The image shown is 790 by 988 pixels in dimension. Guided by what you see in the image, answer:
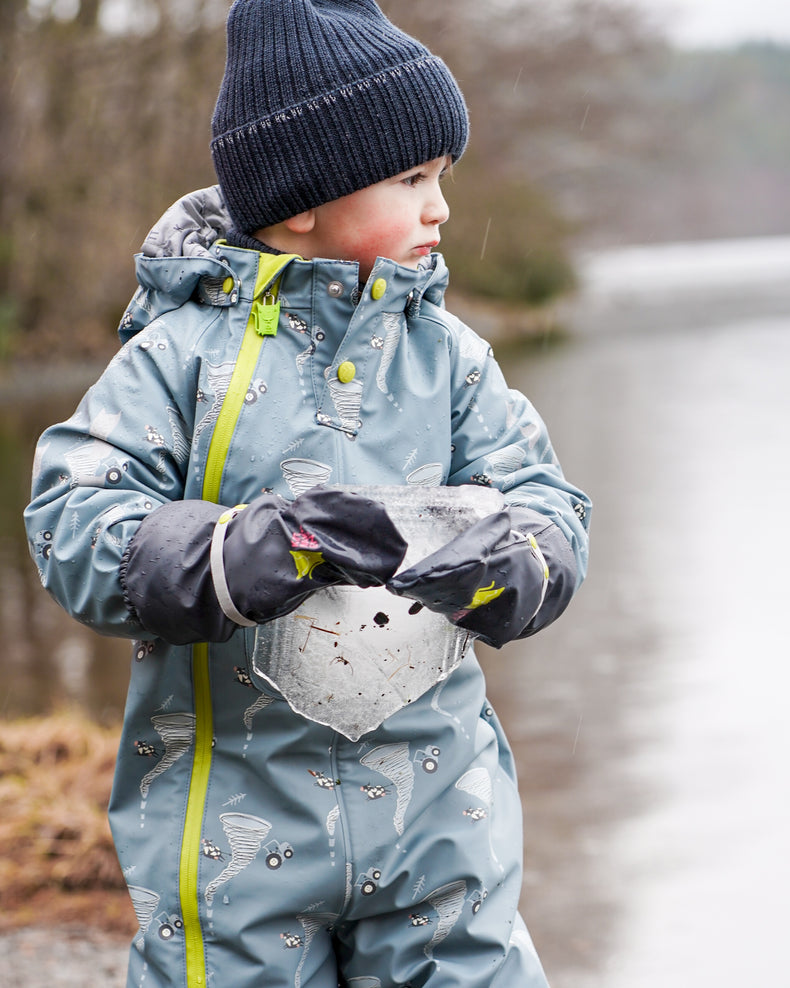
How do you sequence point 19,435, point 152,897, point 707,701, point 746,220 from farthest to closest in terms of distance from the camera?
point 746,220 → point 19,435 → point 707,701 → point 152,897

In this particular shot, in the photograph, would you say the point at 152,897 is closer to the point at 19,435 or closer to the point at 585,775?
the point at 585,775

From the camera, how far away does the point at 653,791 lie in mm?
4090

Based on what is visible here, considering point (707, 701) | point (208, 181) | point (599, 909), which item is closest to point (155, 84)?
point (208, 181)

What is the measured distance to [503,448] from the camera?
6.40 feet

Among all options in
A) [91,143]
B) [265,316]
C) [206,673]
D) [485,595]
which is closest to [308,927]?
[206,673]

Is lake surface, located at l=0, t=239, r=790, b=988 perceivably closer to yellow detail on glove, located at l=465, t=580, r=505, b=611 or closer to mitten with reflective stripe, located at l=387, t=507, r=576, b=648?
mitten with reflective stripe, located at l=387, t=507, r=576, b=648

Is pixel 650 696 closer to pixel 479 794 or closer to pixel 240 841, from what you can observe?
pixel 479 794

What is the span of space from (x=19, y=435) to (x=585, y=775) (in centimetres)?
858

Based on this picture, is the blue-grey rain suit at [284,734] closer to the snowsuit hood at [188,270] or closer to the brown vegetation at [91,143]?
the snowsuit hood at [188,270]

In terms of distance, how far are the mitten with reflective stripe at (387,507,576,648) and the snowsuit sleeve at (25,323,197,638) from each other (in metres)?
0.37

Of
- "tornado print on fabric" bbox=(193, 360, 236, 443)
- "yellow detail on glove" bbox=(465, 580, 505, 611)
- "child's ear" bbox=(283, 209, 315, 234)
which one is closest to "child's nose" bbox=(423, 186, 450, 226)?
"child's ear" bbox=(283, 209, 315, 234)

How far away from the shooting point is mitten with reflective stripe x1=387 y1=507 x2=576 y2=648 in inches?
58.6

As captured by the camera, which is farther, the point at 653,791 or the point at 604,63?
the point at 604,63

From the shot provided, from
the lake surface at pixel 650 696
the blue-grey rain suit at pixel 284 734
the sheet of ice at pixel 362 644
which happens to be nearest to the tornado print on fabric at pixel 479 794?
the blue-grey rain suit at pixel 284 734
